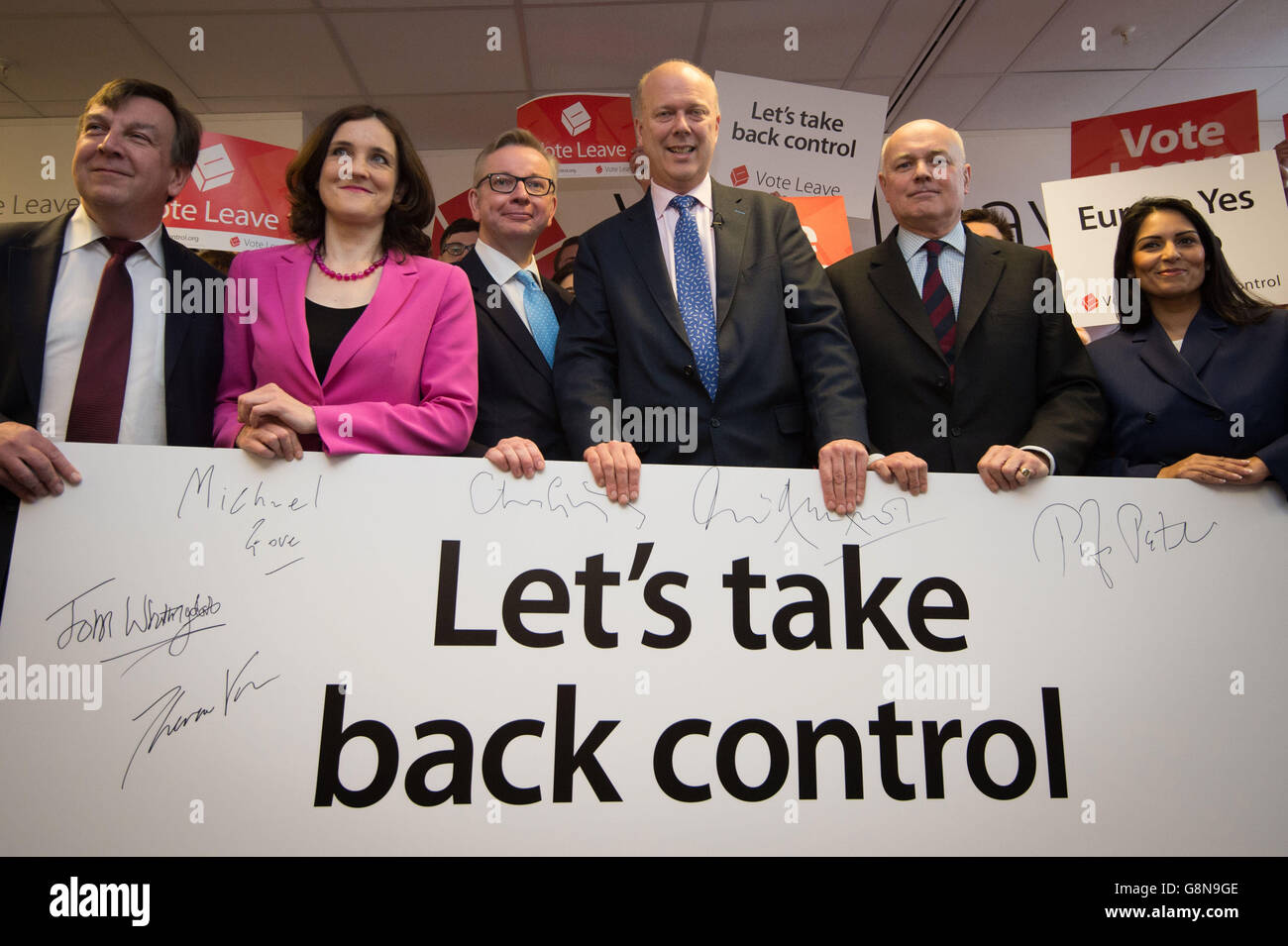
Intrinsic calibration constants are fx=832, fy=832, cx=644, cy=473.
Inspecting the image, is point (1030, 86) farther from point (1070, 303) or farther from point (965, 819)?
point (965, 819)

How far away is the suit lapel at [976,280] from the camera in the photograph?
188cm

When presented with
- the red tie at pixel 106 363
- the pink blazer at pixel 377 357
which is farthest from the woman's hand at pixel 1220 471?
the red tie at pixel 106 363

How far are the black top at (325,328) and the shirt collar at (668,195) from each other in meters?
0.72

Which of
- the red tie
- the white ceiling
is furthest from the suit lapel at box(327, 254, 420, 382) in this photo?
the white ceiling

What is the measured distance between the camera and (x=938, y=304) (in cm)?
194

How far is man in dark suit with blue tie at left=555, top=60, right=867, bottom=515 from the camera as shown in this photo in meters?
1.74

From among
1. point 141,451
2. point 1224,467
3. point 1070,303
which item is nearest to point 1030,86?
point 1070,303

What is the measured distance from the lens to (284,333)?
167cm

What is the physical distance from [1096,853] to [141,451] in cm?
176

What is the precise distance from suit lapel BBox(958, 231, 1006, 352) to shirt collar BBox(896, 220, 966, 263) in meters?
0.02

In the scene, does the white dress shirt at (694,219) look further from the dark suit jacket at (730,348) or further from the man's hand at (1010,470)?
the man's hand at (1010,470)
